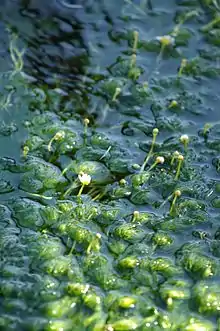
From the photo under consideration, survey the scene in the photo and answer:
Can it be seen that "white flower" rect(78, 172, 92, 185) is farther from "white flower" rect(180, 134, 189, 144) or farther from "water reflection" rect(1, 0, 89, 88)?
"water reflection" rect(1, 0, 89, 88)

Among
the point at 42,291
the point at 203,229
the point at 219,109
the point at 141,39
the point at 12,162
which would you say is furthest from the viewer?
the point at 141,39

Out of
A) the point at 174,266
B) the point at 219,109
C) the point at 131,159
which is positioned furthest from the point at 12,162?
the point at 219,109

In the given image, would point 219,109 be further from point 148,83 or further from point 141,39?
point 141,39

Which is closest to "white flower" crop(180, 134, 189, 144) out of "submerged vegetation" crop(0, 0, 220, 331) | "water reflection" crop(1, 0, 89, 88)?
"submerged vegetation" crop(0, 0, 220, 331)

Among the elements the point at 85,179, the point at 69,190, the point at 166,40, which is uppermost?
the point at 166,40

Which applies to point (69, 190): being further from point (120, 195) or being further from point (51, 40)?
point (51, 40)

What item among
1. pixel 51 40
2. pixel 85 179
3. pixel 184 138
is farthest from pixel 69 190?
pixel 51 40

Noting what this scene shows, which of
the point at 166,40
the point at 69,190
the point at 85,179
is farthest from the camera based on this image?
the point at 166,40

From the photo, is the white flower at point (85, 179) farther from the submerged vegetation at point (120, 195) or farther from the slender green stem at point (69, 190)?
the slender green stem at point (69, 190)
